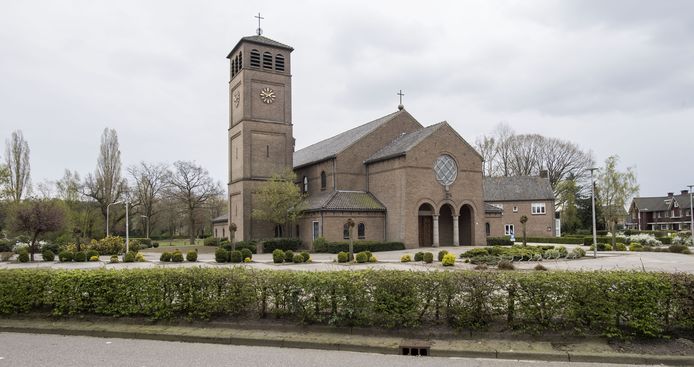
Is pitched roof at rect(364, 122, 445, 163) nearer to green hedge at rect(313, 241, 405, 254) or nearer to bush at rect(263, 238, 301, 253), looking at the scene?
green hedge at rect(313, 241, 405, 254)

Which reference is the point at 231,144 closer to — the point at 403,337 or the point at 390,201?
the point at 390,201

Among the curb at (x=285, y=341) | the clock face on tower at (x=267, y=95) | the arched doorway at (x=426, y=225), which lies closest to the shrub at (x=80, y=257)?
the clock face on tower at (x=267, y=95)

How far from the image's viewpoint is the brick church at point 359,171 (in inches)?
1409

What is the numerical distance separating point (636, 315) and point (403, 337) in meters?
3.89

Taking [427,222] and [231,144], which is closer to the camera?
[427,222]

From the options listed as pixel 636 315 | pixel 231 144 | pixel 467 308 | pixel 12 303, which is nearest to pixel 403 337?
pixel 467 308

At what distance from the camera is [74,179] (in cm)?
5819

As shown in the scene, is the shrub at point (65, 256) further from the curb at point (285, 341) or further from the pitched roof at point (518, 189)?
the pitched roof at point (518, 189)

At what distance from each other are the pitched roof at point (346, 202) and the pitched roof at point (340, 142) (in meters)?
3.39

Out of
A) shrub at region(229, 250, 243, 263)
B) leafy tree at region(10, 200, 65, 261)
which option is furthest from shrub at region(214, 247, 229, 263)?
leafy tree at region(10, 200, 65, 261)

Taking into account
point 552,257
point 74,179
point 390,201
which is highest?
point 74,179

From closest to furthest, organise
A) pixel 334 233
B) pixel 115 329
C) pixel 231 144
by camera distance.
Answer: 1. pixel 115 329
2. pixel 334 233
3. pixel 231 144

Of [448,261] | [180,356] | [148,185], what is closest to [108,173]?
[148,185]

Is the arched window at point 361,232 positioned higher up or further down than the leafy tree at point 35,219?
further down
